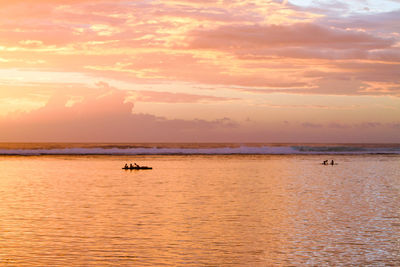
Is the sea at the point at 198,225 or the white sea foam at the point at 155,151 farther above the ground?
the white sea foam at the point at 155,151

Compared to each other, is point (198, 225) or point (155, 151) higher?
point (155, 151)

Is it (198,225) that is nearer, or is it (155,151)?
(198,225)

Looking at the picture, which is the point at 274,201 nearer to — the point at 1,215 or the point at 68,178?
the point at 1,215

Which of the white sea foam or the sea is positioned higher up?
the white sea foam

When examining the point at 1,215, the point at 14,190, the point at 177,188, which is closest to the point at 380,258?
the point at 1,215

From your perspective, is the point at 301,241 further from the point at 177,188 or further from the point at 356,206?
the point at 177,188

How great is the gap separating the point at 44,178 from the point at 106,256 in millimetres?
30094

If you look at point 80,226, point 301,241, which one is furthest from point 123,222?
point 301,241

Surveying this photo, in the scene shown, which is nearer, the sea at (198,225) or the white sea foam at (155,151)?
the sea at (198,225)

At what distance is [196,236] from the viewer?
19.0 meters

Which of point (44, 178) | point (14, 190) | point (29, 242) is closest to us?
point (29, 242)

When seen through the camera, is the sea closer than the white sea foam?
Yes

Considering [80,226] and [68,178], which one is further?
[68,178]

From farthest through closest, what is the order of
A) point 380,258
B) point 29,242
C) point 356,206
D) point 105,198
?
point 105,198 < point 356,206 < point 29,242 < point 380,258
